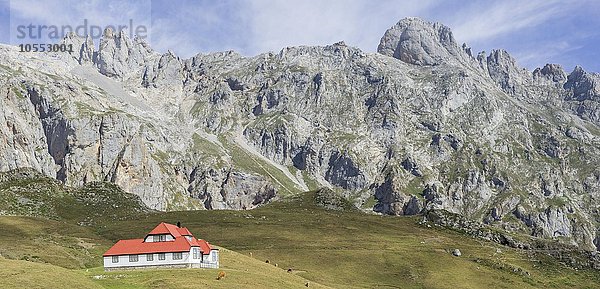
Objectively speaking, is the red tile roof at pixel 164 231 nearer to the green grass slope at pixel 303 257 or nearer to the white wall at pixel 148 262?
the white wall at pixel 148 262

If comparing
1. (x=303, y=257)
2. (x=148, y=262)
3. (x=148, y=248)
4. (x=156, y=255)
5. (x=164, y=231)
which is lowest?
(x=303, y=257)

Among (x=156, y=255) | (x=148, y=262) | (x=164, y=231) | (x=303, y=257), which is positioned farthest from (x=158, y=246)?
(x=303, y=257)

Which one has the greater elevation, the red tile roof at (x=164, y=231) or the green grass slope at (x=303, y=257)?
the red tile roof at (x=164, y=231)

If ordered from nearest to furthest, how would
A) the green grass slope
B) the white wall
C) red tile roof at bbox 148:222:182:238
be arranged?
the green grass slope
the white wall
red tile roof at bbox 148:222:182:238

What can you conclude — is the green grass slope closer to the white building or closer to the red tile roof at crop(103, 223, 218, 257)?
the white building

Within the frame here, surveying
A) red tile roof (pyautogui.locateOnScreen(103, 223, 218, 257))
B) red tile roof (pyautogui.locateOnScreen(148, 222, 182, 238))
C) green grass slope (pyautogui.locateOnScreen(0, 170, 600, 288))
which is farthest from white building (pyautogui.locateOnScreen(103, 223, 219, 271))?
green grass slope (pyautogui.locateOnScreen(0, 170, 600, 288))

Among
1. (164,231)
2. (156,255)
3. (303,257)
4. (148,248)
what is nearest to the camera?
(156,255)

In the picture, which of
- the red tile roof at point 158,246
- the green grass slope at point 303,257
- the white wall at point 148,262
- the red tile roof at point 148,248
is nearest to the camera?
the green grass slope at point 303,257

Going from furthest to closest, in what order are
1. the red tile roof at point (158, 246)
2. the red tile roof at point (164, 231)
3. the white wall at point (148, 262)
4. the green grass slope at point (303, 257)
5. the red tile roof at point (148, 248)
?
the red tile roof at point (164, 231) < the red tile roof at point (158, 246) < the red tile roof at point (148, 248) < the white wall at point (148, 262) < the green grass slope at point (303, 257)

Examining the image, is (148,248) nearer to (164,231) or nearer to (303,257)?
(164,231)

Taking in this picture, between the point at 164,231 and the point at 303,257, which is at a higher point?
the point at 164,231

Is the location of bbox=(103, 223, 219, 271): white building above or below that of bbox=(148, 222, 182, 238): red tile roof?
below

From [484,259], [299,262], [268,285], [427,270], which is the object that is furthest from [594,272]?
[268,285]

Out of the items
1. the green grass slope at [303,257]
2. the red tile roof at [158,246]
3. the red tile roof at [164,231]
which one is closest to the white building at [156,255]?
the red tile roof at [158,246]
